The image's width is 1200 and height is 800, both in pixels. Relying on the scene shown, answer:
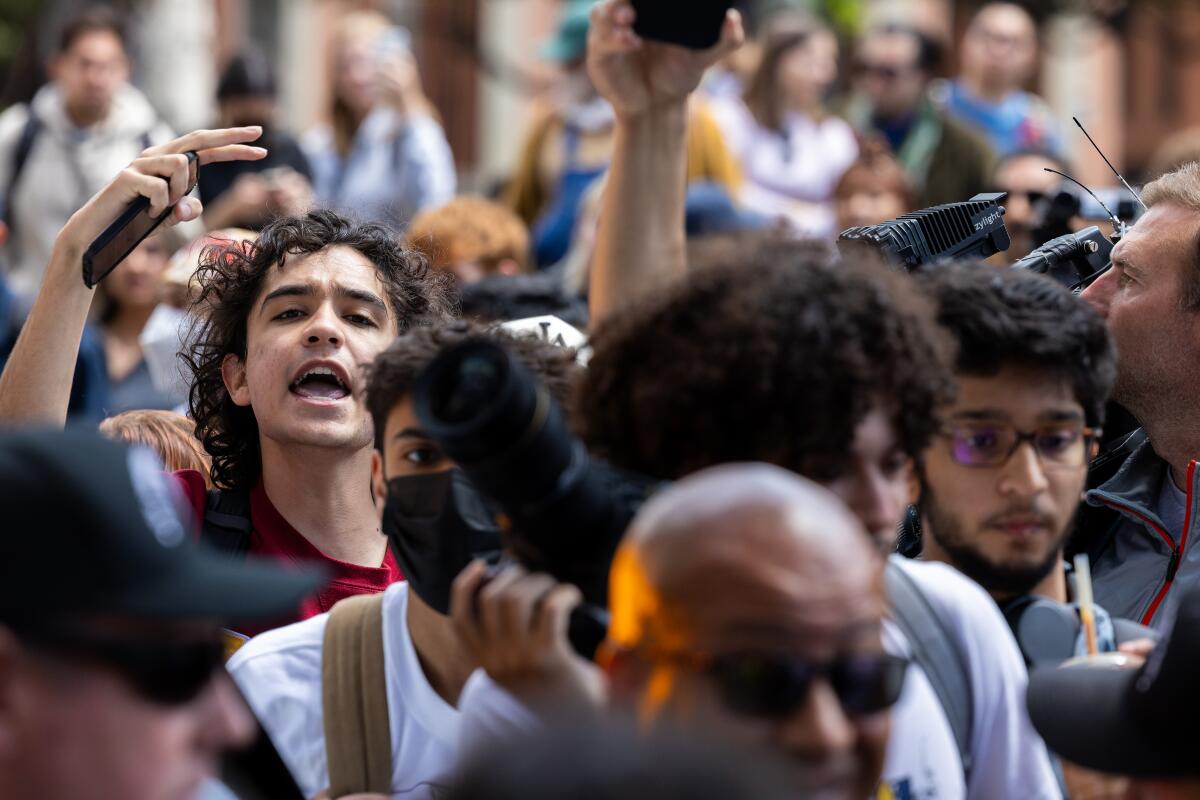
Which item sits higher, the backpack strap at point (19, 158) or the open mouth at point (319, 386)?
the open mouth at point (319, 386)

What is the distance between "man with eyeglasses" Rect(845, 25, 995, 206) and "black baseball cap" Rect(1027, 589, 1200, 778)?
20.7 feet

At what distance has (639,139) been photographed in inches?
158

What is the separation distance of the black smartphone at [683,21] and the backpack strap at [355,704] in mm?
1492

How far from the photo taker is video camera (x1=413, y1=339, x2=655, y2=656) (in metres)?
2.33

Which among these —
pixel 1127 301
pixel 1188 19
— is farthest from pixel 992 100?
pixel 1188 19

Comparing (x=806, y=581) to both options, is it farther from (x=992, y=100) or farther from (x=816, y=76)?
(x=992, y=100)

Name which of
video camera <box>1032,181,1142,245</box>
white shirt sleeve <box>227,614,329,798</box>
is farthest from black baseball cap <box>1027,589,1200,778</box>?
video camera <box>1032,181,1142,245</box>

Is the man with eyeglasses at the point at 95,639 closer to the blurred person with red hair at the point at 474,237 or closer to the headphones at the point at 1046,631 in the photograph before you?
the headphones at the point at 1046,631

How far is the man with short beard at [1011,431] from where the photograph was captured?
128 inches

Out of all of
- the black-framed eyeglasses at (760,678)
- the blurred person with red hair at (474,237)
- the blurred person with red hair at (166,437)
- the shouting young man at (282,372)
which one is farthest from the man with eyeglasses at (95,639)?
the blurred person with red hair at (474,237)

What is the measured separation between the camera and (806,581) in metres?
2.08

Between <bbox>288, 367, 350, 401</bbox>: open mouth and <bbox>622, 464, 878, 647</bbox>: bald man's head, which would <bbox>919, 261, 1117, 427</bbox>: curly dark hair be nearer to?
<bbox>622, 464, 878, 647</bbox>: bald man's head

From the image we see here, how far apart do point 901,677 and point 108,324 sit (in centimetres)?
588

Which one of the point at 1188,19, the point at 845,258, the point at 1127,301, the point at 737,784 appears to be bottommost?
the point at 1188,19
